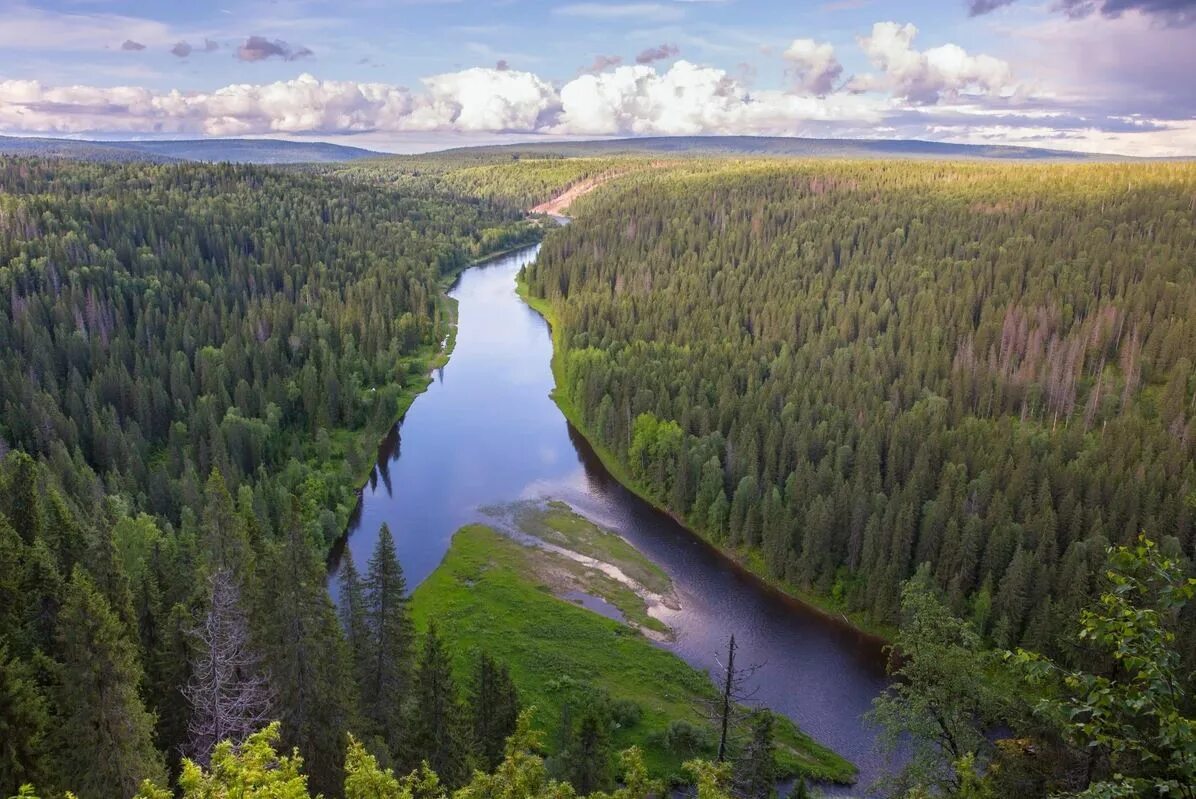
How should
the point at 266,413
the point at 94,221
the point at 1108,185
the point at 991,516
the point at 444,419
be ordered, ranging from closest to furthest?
the point at 991,516 < the point at 266,413 < the point at 444,419 < the point at 94,221 < the point at 1108,185

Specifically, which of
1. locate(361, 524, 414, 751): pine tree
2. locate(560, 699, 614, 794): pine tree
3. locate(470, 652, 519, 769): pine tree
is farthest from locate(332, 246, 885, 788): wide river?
locate(361, 524, 414, 751): pine tree

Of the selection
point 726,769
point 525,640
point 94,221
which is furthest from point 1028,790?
point 94,221

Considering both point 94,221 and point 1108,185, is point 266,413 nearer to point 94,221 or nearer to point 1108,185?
point 94,221

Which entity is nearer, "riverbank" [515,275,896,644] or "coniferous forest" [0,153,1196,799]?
"coniferous forest" [0,153,1196,799]

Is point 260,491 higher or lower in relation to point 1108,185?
lower

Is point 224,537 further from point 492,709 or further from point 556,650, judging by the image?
point 556,650

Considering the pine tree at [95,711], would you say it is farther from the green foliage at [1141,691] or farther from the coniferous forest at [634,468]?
the green foliage at [1141,691]

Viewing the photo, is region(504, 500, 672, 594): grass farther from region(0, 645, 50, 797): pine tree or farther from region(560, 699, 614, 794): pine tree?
region(0, 645, 50, 797): pine tree

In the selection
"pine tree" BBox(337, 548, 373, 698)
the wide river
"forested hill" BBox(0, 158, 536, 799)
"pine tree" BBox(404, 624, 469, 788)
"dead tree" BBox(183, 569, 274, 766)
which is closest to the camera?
"forested hill" BBox(0, 158, 536, 799)
